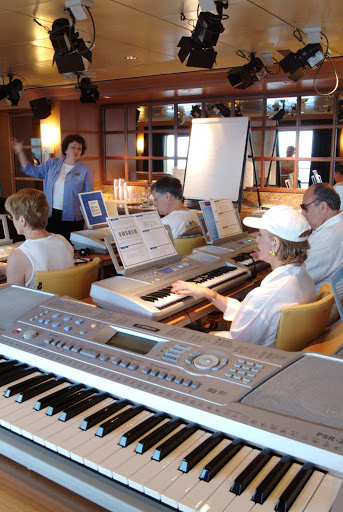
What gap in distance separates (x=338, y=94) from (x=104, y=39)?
3379 mm

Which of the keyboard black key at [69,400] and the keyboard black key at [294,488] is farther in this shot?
the keyboard black key at [69,400]

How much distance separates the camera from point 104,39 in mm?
4836

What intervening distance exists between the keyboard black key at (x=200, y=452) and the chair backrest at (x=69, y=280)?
1767mm

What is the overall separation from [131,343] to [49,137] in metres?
7.72

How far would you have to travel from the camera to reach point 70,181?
5.39m

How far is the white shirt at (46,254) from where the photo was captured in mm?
2727

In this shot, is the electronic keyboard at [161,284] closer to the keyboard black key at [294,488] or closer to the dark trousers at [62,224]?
the keyboard black key at [294,488]

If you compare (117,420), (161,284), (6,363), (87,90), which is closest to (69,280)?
(161,284)

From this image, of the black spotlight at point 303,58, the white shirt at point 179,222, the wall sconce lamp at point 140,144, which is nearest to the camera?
the white shirt at point 179,222

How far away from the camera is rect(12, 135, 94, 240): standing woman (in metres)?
5.36

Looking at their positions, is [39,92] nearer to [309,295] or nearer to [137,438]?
[309,295]

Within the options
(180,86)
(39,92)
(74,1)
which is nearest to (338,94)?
(180,86)

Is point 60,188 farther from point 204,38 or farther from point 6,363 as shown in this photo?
point 6,363

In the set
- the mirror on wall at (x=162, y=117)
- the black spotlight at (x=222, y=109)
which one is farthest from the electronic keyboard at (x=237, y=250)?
the mirror on wall at (x=162, y=117)
